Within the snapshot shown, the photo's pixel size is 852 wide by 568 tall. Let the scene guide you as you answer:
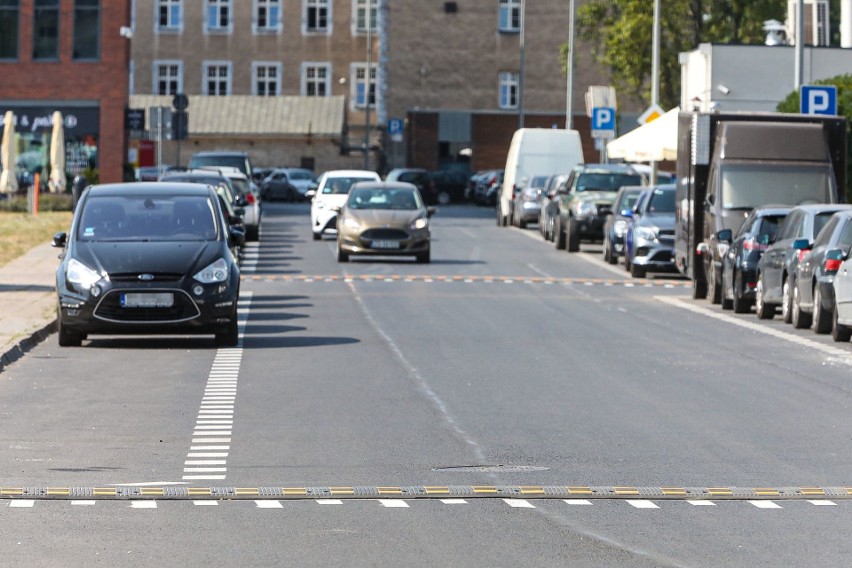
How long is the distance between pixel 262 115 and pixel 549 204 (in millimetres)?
45769

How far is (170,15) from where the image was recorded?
92.4m

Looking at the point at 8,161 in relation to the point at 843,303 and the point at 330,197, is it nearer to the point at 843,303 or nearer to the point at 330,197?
the point at 330,197

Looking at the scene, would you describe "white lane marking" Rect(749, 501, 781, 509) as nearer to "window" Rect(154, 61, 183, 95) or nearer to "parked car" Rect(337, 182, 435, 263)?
"parked car" Rect(337, 182, 435, 263)

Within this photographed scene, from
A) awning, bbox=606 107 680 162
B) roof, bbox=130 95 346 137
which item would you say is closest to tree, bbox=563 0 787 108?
awning, bbox=606 107 680 162

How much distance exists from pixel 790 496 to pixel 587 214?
3138 cm

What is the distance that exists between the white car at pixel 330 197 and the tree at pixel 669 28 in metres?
21.5

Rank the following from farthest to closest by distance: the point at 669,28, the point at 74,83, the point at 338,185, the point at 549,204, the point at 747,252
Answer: the point at 74,83 < the point at 669,28 < the point at 549,204 < the point at 338,185 < the point at 747,252

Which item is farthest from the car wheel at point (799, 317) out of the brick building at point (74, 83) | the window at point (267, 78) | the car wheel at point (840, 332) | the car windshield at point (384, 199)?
the window at point (267, 78)

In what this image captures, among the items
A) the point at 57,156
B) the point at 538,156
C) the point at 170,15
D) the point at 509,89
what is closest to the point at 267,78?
the point at 170,15

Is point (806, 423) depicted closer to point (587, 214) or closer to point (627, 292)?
point (627, 292)

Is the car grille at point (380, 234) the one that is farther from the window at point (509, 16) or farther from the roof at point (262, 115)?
the window at point (509, 16)

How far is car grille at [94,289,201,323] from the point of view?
719 inches

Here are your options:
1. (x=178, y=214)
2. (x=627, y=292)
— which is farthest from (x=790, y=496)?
(x=627, y=292)

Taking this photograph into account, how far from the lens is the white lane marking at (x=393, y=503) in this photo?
9.45 meters
